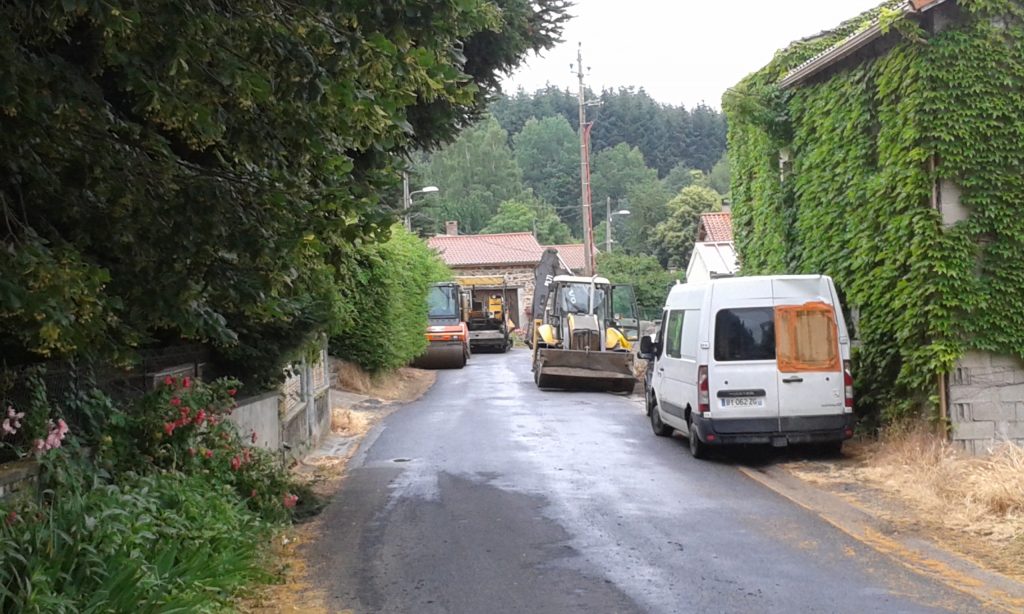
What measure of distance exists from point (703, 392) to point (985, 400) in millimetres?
3119

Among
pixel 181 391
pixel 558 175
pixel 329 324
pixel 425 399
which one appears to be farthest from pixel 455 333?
pixel 558 175

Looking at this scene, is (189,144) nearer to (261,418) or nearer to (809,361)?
(261,418)

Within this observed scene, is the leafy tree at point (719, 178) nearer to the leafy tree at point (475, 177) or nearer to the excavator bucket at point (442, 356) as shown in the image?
the leafy tree at point (475, 177)

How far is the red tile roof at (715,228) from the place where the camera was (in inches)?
1727

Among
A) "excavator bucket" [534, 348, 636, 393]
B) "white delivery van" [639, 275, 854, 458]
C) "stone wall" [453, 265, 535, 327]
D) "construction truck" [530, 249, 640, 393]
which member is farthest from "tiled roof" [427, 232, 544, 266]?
"white delivery van" [639, 275, 854, 458]

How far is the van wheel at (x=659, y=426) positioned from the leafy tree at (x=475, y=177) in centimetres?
7953

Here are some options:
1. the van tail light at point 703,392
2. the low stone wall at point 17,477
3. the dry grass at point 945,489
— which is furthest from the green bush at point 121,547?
the van tail light at point 703,392

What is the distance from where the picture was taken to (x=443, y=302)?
121 ft

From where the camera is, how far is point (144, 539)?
6.02 meters

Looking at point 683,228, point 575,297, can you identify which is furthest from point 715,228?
point 683,228

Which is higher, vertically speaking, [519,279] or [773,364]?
[519,279]

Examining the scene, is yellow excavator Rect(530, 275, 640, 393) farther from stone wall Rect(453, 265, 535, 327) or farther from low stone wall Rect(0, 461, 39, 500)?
stone wall Rect(453, 265, 535, 327)

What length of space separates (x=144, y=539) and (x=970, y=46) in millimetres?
10066

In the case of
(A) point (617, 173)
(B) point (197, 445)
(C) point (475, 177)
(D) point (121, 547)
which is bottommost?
(D) point (121, 547)
